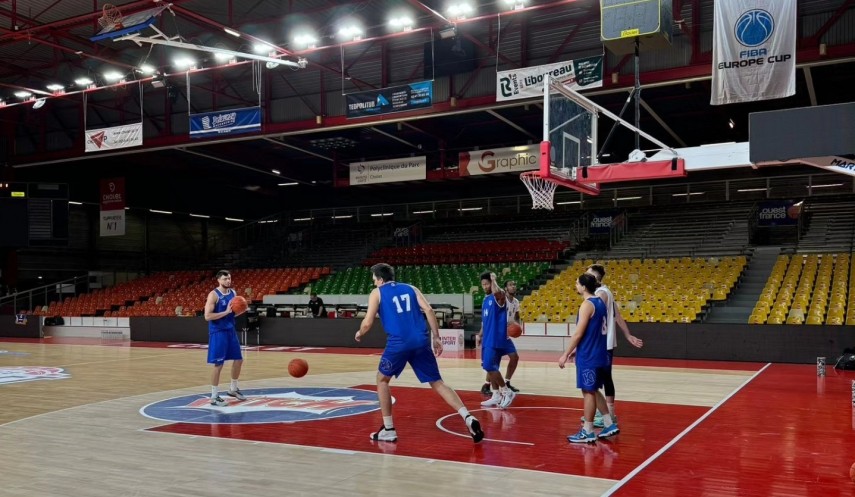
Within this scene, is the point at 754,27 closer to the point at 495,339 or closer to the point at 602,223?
the point at 495,339

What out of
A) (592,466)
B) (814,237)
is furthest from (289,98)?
(592,466)

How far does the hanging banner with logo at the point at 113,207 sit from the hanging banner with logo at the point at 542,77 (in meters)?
19.9

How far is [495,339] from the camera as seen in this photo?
973 cm

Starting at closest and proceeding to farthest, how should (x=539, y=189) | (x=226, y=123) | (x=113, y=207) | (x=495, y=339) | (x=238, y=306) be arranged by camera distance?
(x=238, y=306), (x=495, y=339), (x=539, y=189), (x=226, y=123), (x=113, y=207)

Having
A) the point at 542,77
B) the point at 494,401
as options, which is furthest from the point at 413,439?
the point at 542,77

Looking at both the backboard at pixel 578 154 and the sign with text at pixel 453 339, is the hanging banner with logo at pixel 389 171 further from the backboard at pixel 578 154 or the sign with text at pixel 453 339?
the backboard at pixel 578 154

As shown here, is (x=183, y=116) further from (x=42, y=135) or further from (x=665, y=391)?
(x=665, y=391)

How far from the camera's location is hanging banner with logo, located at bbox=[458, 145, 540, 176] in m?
24.5

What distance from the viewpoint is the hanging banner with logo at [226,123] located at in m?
21.9

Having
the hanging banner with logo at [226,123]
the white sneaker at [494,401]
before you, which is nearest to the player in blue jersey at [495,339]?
the white sneaker at [494,401]

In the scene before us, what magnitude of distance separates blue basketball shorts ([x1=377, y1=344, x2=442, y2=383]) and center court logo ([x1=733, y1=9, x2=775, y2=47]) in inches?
416

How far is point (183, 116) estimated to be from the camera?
2698 cm

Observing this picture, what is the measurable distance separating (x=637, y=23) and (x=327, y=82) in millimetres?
15007

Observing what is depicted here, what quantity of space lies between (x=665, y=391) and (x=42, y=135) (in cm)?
2812
